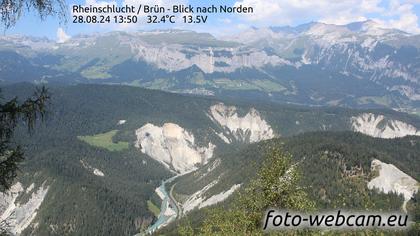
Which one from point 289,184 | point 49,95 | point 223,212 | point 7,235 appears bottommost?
point 223,212

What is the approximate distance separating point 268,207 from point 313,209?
3517 millimetres

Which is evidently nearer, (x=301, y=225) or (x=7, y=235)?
(x=7, y=235)

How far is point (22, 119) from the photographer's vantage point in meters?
23.8

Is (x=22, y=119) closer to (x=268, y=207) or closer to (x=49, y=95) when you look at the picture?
(x=49, y=95)

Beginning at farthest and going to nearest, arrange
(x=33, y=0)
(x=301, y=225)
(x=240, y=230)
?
(x=240, y=230)
(x=301, y=225)
(x=33, y=0)

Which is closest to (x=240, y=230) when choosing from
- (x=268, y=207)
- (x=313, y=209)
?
(x=268, y=207)

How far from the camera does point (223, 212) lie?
53.0 meters

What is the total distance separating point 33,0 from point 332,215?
29515 millimetres

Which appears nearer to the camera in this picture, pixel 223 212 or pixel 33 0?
pixel 33 0

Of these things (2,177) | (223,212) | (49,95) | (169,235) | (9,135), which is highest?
(49,95)

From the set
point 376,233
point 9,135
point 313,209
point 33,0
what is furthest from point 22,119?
point 313,209

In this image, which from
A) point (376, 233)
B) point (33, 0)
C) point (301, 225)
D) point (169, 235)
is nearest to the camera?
point (33, 0)

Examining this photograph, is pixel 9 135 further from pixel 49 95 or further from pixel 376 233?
pixel 376 233

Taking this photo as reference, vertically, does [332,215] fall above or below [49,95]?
below
